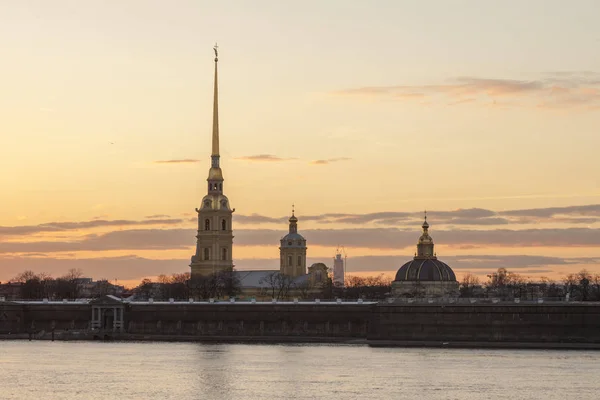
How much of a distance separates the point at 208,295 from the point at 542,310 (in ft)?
243

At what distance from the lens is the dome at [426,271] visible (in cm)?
18550

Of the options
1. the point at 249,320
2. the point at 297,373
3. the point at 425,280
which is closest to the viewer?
the point at 297,373

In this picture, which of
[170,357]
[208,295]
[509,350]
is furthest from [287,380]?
[208,295]

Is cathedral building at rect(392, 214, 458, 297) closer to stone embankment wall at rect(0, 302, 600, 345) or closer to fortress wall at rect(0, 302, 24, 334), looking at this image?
stone embankment wall at rect(0, 302, 600, 345)

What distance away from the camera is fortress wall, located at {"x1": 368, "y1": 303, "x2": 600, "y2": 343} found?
4624 inches

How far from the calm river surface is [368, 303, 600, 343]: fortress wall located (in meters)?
6.42

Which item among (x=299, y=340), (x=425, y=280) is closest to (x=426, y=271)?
(x=425, y=280)

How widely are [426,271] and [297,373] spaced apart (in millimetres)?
95892

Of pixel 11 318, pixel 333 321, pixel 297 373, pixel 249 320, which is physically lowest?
pixel 297 373

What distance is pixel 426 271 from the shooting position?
186m

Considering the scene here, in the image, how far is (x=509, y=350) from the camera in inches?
4500

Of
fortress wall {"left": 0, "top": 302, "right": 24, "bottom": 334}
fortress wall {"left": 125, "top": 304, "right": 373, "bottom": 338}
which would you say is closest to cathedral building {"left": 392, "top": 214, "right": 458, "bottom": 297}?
fortress wall {"left": 125, "top": 304, "right": 373, "bottom": 338}

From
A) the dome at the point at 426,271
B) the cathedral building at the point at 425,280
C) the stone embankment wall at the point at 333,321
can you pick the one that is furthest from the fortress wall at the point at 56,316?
the dome at the point at 426,271

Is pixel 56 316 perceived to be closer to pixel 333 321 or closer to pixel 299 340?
pixel 299 340
